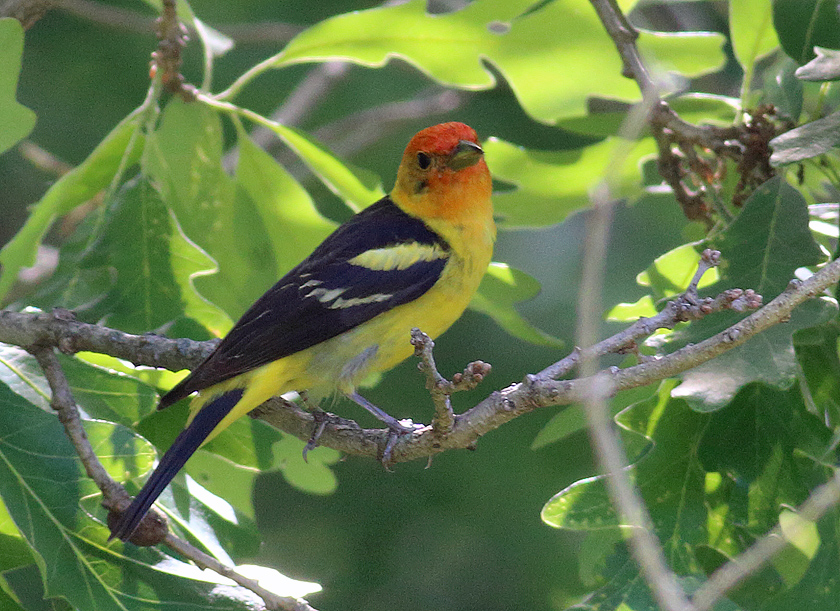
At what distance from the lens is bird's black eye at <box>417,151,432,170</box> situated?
3.91 m

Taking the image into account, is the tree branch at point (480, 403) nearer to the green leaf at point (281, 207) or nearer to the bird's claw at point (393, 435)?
the bird's claw at point (393, 435)

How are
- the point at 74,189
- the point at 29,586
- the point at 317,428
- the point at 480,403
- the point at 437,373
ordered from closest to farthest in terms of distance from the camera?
the point at 437,373, the point at 480,403, the point at 317,428, the point at 74,189, the point at 29,586

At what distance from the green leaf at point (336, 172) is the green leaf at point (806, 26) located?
5.50 feet

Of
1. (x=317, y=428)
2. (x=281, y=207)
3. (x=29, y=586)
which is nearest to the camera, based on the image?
(x=317, y=428)

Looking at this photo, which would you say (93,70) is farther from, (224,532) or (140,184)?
(224,532)

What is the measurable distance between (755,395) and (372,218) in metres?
1.74

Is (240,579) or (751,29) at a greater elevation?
(751,29)

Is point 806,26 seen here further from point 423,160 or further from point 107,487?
point 107,487

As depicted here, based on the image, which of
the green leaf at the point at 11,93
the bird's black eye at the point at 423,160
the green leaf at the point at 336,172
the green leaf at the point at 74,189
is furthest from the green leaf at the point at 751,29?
the green leaf at the point at 11,93

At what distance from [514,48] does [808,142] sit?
5.55 feet

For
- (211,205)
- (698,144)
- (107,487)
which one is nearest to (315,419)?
(107,487)

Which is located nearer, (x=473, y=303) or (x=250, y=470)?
(x=250, y=470)

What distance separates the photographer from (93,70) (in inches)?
236

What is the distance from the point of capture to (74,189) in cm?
348
